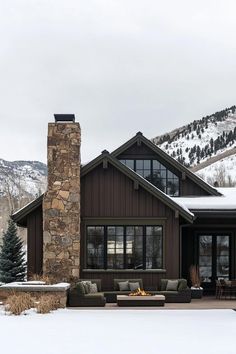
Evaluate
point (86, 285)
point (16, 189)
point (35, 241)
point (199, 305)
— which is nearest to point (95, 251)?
point (86, 285)

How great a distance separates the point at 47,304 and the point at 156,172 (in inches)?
345

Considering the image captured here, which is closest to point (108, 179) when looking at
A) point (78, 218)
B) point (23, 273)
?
point (78, 218)

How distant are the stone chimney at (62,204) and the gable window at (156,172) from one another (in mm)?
4069

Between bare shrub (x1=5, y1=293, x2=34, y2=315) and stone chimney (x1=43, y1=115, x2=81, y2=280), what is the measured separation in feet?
8.60

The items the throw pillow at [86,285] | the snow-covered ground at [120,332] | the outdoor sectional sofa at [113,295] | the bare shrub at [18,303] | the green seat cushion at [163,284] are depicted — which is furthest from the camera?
the green seat cushion at [163,284]

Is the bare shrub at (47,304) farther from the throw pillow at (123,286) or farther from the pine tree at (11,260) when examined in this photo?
the pine tree at (11,260)

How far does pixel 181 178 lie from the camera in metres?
23.5

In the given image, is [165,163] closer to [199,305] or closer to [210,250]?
[210,250]

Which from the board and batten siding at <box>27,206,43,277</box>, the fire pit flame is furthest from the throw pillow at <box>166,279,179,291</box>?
the board and batten siding at <box>27,206,43,277</box>

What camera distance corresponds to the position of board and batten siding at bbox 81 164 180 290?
806 inches

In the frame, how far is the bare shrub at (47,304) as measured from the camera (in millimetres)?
15852

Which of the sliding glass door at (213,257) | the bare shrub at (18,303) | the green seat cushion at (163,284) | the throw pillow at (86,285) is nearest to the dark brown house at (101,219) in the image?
the green seat cushion at (163,284)

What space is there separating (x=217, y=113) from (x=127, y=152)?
457 ft

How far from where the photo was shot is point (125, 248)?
20516 mm
